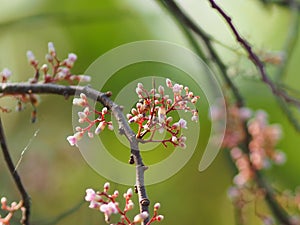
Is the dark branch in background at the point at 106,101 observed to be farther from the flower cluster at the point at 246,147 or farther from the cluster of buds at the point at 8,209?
the flower cluster at the point at 246,147

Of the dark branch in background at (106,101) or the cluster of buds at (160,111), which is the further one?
the cluster of buds at (160,111)

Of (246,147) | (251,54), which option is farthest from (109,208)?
(246,147)

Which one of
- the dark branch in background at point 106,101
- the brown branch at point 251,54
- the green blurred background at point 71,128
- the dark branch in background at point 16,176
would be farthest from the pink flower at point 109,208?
the green blurred background at point 71,128

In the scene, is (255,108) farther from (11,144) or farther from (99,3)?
(11,144)

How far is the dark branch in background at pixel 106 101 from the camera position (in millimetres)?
1303

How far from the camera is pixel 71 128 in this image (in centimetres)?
514

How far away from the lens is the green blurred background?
14.6 feet

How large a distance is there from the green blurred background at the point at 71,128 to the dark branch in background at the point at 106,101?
2.40 metres

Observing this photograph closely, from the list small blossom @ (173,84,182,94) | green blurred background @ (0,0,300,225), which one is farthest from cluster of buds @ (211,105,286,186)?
small blossom @ (173,84,182,94)

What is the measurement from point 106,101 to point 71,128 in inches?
145

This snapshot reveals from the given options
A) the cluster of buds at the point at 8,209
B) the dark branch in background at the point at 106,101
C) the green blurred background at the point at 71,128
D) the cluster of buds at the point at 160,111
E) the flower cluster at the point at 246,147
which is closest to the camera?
the dark branch in background at the point at 106,101

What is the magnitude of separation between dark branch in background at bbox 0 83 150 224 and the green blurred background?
7.89 feet

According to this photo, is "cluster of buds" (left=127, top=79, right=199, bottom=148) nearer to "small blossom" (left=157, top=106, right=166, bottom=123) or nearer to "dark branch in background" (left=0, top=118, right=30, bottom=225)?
"small blossom" (left=157, top=106, right=166, bottom=123)

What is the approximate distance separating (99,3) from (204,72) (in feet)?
12.5
